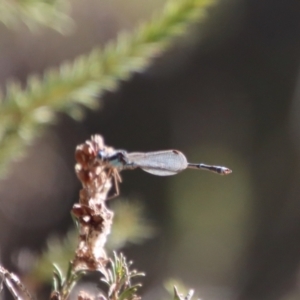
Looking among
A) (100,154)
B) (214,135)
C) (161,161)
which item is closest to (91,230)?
(100,154)

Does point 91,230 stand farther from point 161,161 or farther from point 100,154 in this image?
point 161,161

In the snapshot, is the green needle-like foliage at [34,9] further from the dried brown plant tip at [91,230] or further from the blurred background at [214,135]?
the blurred background at [214,135]

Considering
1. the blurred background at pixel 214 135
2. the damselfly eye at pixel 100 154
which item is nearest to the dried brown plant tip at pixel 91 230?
the damselfly eye at pixel 100 154

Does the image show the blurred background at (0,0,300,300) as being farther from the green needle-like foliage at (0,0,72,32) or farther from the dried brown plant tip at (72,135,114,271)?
the dried brown plant tip at (72,135,114,271)

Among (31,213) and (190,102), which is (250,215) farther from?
(31,213)

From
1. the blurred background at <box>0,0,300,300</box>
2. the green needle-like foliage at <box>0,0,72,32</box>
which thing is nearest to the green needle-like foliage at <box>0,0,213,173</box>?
the green needle-like foliage at <box>0,0,72,32</box>
